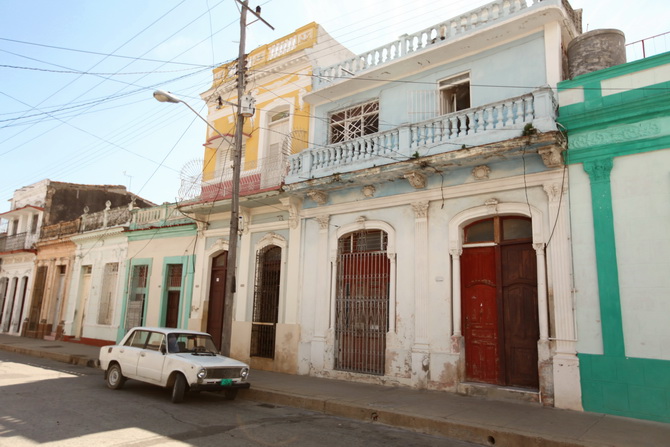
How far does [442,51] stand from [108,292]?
1630 centimetres

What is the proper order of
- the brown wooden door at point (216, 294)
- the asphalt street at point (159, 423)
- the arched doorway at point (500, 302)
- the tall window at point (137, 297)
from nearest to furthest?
the asphalt street at point (159, 423)
the arched doorway at point (500, 302)
the brown wooden door at point (216, 294)
the tall window at point (137, 297)

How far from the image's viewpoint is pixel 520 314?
9.04 metres

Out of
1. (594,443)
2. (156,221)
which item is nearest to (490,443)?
(594,443)

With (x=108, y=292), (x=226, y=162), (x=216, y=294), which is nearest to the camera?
(x=216, y=294)

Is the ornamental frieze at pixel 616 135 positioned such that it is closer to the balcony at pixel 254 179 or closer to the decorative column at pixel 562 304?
the decorative column at pixel 562 304

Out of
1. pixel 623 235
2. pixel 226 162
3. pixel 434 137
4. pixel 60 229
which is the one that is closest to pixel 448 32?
pixel 434 137

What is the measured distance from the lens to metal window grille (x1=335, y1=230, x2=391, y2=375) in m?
10.9

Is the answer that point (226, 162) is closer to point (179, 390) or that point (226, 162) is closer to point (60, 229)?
point (179, 390)

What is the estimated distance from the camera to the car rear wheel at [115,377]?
947cm

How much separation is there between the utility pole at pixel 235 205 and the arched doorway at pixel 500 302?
5.22 meters

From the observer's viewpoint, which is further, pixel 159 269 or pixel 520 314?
pixel 159 269

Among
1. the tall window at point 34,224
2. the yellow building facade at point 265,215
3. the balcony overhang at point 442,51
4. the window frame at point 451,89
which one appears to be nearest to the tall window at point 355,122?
the balcony overhang at point 442,51

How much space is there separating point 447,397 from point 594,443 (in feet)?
10.5

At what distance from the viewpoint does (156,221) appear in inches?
698
